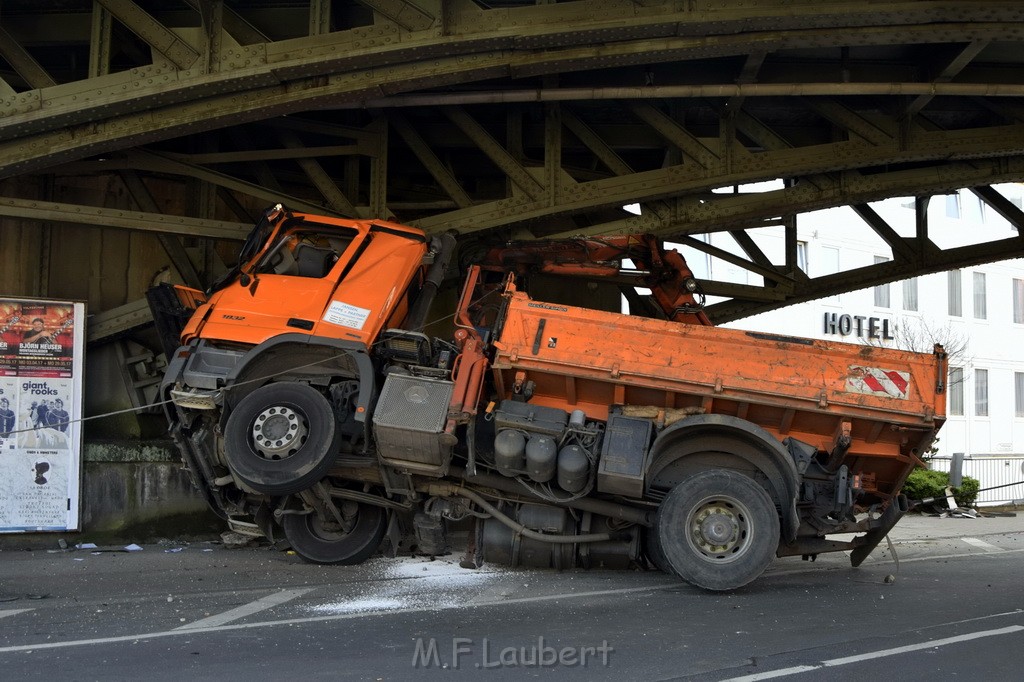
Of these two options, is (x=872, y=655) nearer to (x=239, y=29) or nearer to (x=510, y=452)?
(x=510, y=452)

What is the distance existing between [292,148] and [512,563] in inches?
242

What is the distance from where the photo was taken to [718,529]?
8156 mm

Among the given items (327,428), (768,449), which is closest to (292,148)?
(327,428)

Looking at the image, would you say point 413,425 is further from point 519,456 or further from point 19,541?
point 19,541

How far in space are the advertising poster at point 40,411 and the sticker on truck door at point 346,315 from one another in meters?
4.45

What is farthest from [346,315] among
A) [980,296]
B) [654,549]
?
[980,296]

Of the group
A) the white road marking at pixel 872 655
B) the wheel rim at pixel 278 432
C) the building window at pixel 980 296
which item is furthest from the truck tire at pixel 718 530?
the building window at pixel 980 296

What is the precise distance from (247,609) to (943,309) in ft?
97.0

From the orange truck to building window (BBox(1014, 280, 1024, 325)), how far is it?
28.4 metres

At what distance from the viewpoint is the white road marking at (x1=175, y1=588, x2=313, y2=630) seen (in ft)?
22.6

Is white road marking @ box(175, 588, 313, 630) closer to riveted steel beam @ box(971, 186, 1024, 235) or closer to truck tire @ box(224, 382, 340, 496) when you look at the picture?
truck tire @ box(224, 382, 340, 496)

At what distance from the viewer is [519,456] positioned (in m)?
8.31

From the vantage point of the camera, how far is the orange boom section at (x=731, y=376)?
8219mm

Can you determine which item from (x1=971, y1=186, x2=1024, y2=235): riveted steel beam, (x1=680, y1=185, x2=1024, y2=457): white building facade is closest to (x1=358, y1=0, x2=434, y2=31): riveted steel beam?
(x1=971, y1=186, x2=1024, y2=235): riveted steel beam
